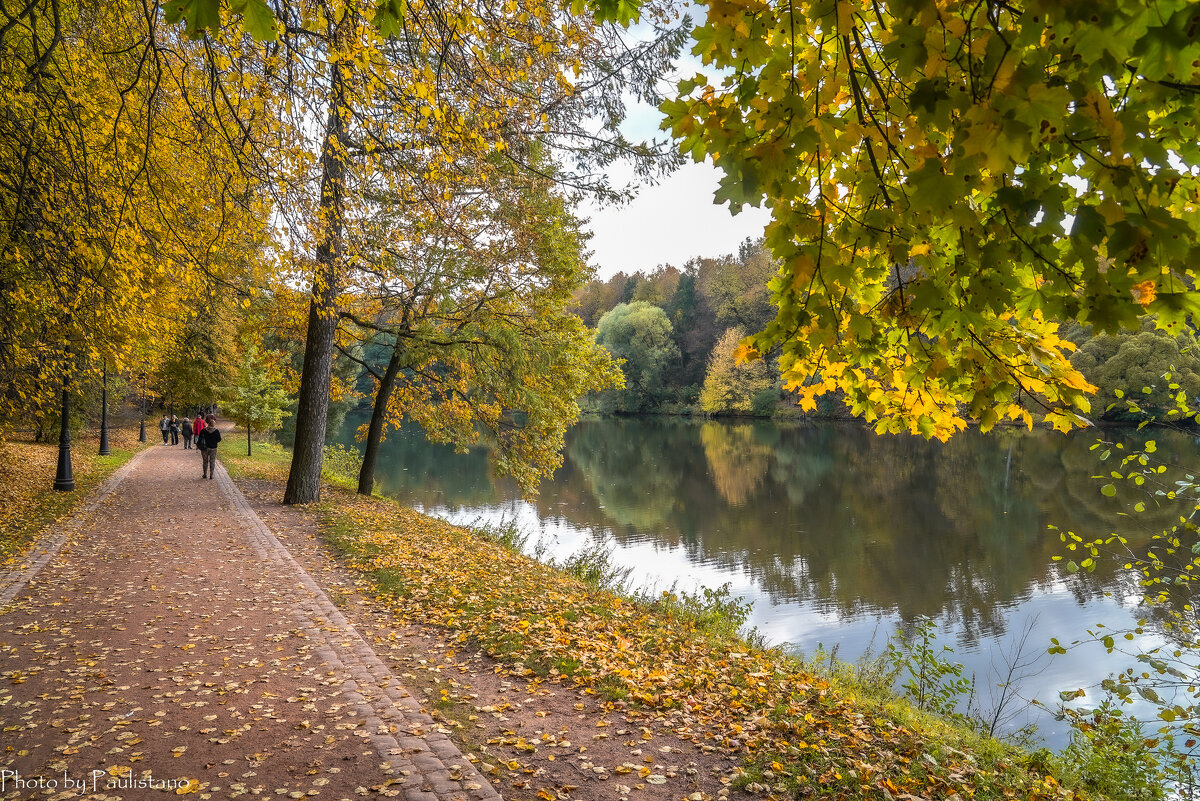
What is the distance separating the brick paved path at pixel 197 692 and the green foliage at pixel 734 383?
161ft

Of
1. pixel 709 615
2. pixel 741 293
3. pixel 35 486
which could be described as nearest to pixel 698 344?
pixel 741 293

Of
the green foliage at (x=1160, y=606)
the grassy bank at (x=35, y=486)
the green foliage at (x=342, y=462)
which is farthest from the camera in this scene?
the green foliage at (x=342, y=462)

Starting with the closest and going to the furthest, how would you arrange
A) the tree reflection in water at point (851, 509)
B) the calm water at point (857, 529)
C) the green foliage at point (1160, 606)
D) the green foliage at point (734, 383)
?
the green foliage at point (1160, 606), the calm water at point (857, 529), the tree reflection in water at point (851, 509), the green foliage at point (734, 383)

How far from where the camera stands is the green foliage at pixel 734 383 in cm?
5406

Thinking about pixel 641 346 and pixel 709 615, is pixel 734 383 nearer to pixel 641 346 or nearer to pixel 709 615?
pixel 641 346

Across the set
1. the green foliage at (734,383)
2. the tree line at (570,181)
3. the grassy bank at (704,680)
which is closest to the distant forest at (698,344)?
the green foliage at (734,383)

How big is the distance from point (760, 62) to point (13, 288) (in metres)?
10.4

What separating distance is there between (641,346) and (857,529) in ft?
153

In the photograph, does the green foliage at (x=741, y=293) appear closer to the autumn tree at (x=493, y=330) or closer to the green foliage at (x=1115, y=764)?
the autumn tree at (x=493, y=330)

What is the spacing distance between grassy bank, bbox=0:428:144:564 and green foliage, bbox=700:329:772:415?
4221cm

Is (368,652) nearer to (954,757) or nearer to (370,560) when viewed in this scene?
(370,560)

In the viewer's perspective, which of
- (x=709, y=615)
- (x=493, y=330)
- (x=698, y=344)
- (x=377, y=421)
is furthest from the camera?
(x=698, y=344)

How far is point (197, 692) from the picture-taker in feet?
13.9

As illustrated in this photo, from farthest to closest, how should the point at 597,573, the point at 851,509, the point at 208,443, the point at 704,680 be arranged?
the point at 851,509, the point at 208,443, the point at 597,573, the point at 704,680
